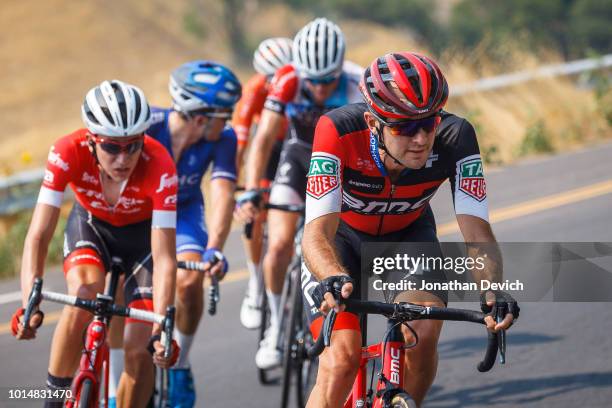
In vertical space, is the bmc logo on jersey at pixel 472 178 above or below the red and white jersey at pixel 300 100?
below

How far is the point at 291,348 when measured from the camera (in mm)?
6988

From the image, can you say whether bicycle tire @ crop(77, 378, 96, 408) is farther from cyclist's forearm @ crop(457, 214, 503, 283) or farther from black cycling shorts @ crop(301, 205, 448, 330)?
cyclist's forearm @ crop(457, 214, 503, 283)

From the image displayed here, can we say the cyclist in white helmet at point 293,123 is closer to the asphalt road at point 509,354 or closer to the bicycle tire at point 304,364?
the bicycle tire at point 304,364

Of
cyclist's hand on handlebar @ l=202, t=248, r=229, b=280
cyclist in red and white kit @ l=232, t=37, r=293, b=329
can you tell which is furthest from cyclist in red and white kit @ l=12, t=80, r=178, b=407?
cyclist in red and white kit @ l=232, t=37, r=293, b=329

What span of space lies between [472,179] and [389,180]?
371mm

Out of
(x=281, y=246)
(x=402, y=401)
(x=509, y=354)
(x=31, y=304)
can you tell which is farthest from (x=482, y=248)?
(x=509, y=354)

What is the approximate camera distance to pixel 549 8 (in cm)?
3812

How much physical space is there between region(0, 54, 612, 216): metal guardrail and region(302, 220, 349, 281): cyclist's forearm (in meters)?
8.33

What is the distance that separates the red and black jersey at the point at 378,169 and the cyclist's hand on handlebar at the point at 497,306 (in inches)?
27.6

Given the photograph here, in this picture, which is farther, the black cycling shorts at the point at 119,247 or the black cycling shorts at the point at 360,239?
the black cycling shorts at the point at 119,247

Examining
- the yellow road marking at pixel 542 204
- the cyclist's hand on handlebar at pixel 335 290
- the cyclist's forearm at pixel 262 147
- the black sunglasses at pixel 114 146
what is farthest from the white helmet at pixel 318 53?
the cyclist's hand on handlebar at pixel 335 290

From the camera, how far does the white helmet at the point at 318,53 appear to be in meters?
7.86

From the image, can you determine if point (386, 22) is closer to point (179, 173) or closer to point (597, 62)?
point (597, 62)

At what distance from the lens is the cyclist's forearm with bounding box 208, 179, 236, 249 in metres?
6.95
